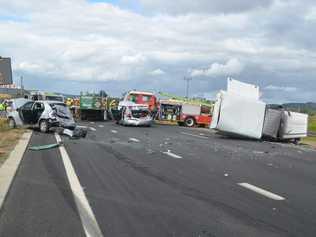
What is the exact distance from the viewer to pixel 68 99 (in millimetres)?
50156

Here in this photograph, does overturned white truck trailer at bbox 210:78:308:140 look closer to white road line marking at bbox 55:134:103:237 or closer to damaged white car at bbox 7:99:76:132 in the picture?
damaged white car at bbox 7:99:76:132

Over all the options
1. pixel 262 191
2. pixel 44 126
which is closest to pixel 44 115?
pixel 44 126

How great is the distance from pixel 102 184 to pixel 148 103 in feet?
121

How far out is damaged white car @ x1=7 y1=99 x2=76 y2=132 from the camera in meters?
26.5

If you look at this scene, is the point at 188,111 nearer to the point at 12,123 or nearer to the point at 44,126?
the point at 12,123

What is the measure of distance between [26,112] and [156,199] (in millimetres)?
20640

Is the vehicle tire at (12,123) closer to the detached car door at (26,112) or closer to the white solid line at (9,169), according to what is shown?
the detached car door at (26,112)

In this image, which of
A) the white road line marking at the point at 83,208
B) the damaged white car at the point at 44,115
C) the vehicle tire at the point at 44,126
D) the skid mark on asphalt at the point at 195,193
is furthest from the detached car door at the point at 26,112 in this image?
the white road line marking at the point at 83,208

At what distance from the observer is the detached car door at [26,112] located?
27658 millimetres

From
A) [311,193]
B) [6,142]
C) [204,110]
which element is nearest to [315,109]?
[204,110]

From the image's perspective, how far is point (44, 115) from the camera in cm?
2673

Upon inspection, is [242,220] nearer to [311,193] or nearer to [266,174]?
[311,193]

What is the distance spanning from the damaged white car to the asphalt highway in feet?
38.9

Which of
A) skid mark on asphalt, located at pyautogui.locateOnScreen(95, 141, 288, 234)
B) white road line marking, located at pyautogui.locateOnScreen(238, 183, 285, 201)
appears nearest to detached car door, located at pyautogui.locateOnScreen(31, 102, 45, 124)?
skid mark on asphalt, located at pyautogui.locateOnScreen(95, 141, 288, 234)
